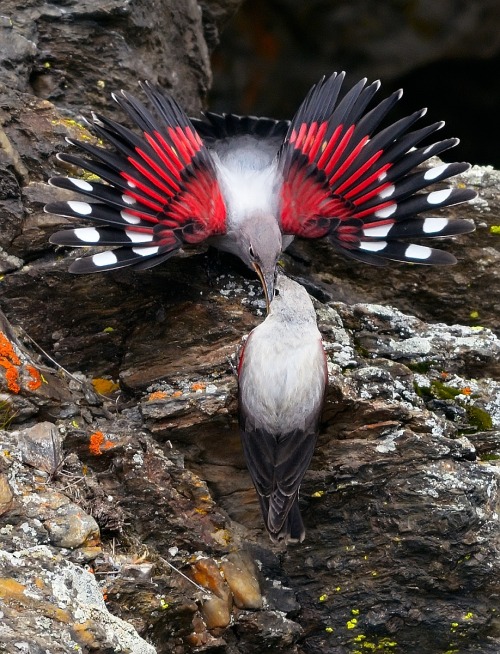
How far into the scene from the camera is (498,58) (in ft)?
35.9

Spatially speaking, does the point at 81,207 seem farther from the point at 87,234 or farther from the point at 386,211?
the point at 386,211

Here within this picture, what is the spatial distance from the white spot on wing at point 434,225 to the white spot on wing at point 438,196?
0.10 metres

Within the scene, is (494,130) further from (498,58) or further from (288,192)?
(288,192)

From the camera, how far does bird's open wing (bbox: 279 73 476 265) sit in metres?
5.26

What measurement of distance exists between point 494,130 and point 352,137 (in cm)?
659

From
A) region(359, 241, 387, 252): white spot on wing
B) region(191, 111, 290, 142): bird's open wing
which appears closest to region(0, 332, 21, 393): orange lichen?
region(359, 241, 387, 252): white spot on wing

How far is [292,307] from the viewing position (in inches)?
189

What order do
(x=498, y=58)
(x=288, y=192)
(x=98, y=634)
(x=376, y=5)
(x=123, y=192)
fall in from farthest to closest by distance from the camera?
(x=498, y=58), (x=376, y=5), (x=288, y=192), (x=123, y=192), (x=98, y=634)

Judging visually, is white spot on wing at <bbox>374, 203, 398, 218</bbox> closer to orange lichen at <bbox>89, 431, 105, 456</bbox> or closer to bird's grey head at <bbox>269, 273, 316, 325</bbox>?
bird's grey head at <bbox>269, 273, 316, 325</bbox>

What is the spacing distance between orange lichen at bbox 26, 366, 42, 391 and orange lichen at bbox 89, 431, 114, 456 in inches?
13.9

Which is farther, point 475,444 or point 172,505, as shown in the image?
point 475,444

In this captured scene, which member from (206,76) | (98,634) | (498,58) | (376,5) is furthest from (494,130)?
(98,634)

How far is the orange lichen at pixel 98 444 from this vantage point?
4551mm

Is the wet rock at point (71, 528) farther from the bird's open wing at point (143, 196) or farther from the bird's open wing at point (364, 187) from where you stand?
the bird's open wing at point (364, 187)
